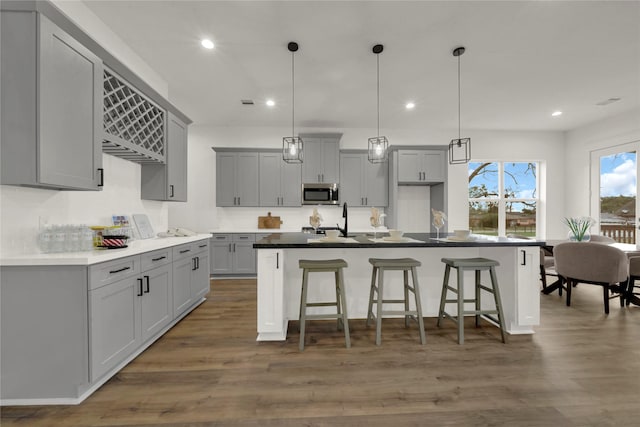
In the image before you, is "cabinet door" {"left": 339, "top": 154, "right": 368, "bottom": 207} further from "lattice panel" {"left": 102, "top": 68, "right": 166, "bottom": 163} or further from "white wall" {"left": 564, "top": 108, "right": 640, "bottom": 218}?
"white wall" {"left": 564, "top": 108, "right": 640, "bottom": 218}

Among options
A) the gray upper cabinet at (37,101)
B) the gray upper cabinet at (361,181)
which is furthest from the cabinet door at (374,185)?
the gray upper cabinet at (37,101)

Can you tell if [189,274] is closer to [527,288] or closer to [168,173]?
[168,173]

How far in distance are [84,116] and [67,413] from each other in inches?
76.8

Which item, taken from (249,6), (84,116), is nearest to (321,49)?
Result: (249,6)

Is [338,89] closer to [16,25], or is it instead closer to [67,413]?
[16,25]

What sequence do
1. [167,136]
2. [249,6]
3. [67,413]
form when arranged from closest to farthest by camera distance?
[67,413] → [249,6] → [167,136]

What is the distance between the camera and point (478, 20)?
2.64 m

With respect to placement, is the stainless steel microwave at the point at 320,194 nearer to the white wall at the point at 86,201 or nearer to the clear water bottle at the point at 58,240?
the white wall at the point at 86,201

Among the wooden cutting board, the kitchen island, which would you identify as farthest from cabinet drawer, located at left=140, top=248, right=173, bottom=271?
the wooden cutting board

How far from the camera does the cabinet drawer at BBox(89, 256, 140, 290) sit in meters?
1.82

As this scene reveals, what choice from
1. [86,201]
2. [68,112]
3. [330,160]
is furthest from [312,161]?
[68,112]

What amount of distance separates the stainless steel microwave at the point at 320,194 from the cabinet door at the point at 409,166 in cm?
131

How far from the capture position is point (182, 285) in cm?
307

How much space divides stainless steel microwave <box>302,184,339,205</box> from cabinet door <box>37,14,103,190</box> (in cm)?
356
